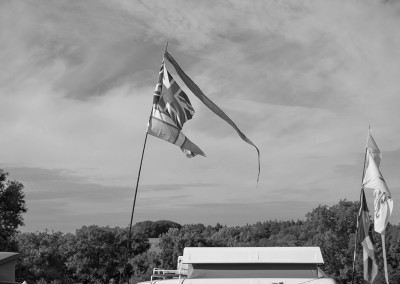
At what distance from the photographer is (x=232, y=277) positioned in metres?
9.95

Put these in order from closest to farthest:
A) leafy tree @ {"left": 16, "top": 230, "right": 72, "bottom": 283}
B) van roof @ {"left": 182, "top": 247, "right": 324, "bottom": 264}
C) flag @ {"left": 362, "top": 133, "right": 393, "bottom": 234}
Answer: van roof @ {"left": 182, "top": 247, "right": 324, "bottom": 264}
flag @ {"left": 362, "top": 133, "right": 393, "bottom": 234}
leafy tree @ {"left": 16, "top": 230, "right": 72, "bottom": 283}

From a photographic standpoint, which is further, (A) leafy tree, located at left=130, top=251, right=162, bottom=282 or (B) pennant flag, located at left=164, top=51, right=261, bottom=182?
(A) leafy tree, located at left=130, top=251, right=162, bottom=282

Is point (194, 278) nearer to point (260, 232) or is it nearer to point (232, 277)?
point (232, 277)

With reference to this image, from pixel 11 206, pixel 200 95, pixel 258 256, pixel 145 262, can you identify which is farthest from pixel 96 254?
pixel 258 256

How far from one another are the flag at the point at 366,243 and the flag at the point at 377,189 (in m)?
0.37

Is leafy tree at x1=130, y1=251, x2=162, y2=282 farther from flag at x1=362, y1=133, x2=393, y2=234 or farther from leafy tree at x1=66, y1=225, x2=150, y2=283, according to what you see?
flag at x1=362, y1=133, x2=393, y2=234

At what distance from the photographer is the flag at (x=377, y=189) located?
17.0 metres

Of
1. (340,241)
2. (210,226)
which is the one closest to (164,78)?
(340,241)

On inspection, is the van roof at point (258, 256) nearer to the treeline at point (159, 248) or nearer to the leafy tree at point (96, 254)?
the treeline at point (159, 248)

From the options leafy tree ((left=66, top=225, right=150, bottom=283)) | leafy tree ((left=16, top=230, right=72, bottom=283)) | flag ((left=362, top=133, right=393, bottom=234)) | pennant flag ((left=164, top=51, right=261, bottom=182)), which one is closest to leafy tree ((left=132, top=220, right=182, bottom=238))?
leafy tree ((left=66, top=225, right=150, bottom=283))

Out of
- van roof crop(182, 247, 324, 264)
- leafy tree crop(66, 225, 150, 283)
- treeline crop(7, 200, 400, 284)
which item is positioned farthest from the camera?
leafy tree crop(66, 225, 150, 283)

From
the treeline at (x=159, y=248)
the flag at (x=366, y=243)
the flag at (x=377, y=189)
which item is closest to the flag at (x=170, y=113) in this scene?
the flag at (x=366, y=243)

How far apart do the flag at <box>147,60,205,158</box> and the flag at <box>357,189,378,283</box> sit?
282 inches

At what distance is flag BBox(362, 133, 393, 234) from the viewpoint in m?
17.0
